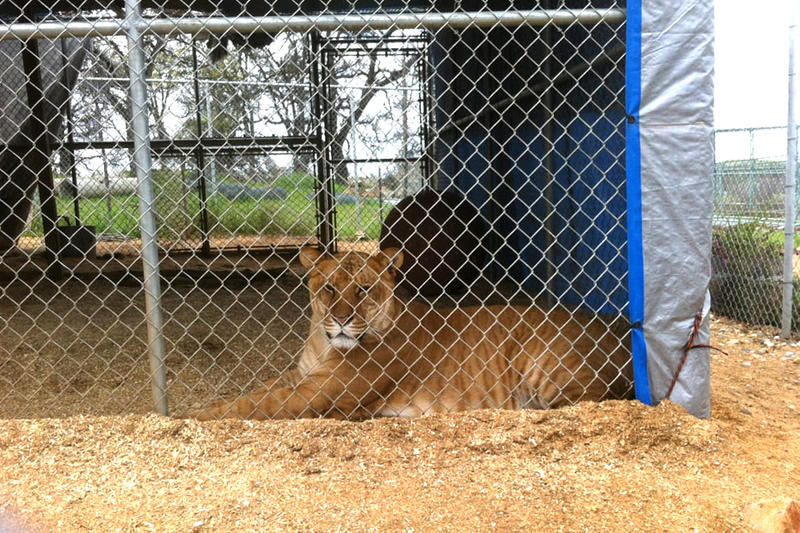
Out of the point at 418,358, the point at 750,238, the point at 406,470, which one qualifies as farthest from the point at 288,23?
the point at 750,238

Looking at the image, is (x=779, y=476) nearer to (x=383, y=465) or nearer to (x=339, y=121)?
(x=383, y=465)

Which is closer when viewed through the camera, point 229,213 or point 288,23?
point 288,23

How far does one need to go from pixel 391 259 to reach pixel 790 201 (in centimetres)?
352

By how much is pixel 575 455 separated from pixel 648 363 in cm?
65

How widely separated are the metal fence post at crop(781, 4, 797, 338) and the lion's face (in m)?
3.46

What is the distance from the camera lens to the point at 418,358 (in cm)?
399

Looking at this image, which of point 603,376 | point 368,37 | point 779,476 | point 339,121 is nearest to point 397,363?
point 603,376

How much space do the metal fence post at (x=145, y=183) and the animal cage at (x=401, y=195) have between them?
11mm

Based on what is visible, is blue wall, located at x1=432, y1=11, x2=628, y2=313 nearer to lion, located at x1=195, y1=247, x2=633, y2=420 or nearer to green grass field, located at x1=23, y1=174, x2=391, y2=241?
lion, located at x1=195, y1=247, x2=633, y2=420

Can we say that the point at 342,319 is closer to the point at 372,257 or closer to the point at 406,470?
the point at 372,257

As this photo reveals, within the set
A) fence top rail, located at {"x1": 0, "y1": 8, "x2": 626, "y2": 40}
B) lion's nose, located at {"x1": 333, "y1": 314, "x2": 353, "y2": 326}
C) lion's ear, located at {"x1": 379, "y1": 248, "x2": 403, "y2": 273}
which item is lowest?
lion's nose, located at {"x1": 333, "y1": 314, "x2": 353, "y2": 326}

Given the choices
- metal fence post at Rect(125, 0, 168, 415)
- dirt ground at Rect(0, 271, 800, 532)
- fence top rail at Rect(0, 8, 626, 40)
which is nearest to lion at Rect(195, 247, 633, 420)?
dirt ground at Rect(0, 271, 800, 532)

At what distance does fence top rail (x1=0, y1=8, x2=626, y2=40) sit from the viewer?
3.00 m

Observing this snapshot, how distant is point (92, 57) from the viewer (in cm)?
1173
